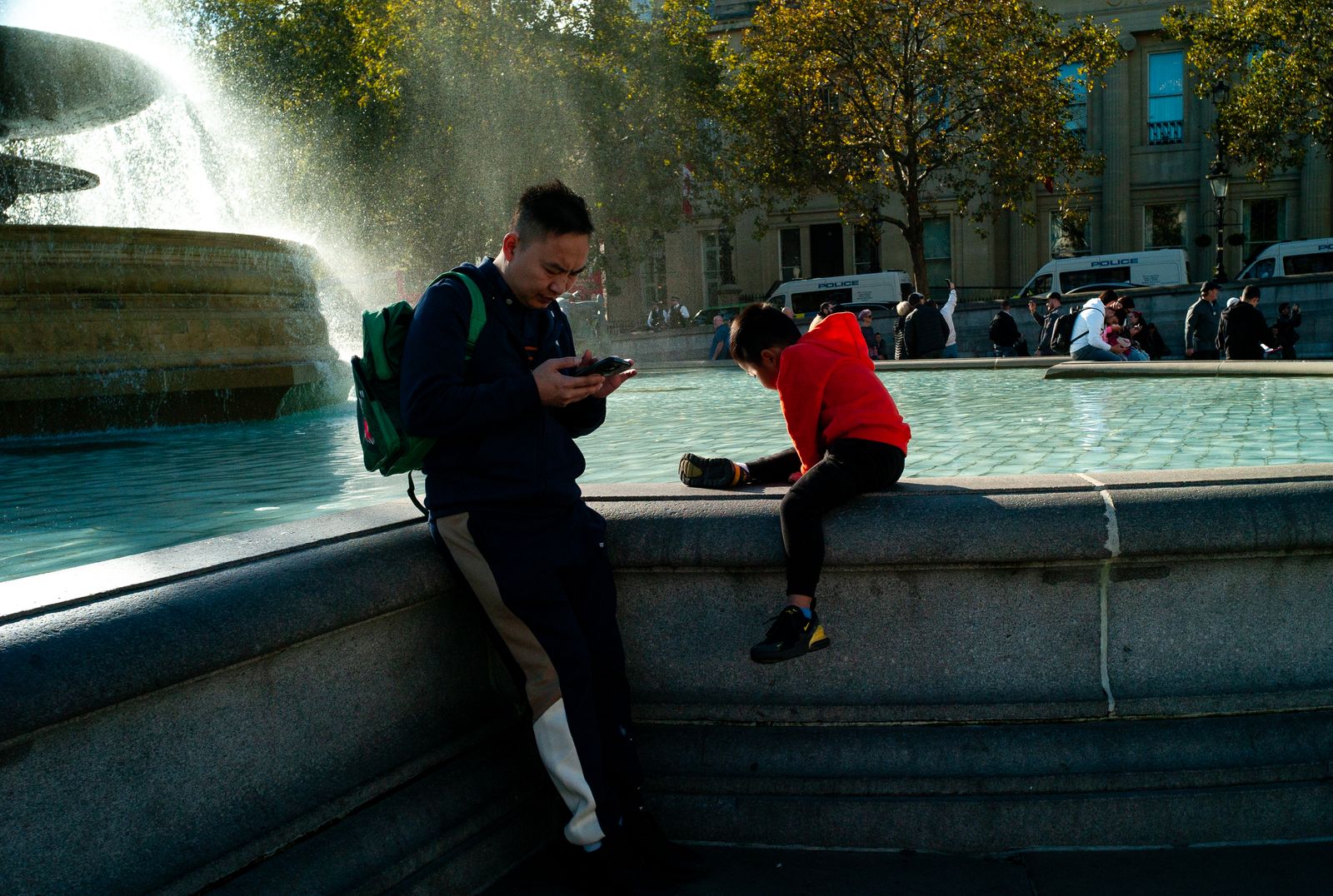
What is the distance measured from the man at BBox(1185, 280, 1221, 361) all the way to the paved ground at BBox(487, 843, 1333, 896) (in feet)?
48.7

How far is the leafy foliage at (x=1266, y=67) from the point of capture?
2944 cm

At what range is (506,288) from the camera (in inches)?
121

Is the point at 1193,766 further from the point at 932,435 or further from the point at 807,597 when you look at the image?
the point at 932,435

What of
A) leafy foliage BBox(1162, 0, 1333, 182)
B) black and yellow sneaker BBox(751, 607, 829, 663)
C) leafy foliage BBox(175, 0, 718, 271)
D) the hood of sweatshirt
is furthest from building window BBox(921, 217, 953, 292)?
black and yellow sneaker BBox(751, 607, 829, 663)

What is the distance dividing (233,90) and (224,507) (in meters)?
34.7

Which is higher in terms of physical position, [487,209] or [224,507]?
[487,209]

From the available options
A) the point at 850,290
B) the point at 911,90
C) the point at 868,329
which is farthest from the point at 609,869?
the point at 850,290

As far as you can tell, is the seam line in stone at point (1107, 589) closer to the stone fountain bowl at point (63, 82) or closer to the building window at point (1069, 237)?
the stone fountain bowl at point (63, 82)

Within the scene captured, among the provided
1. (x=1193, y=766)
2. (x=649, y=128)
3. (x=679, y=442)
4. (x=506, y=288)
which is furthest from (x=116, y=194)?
(x=649, y=128)

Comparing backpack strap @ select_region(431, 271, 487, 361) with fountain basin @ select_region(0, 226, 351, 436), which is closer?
backpack strap @ select_region(431, 271, 487, 361)

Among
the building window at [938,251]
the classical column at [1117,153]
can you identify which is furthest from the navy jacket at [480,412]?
the classical column at [1117,153]

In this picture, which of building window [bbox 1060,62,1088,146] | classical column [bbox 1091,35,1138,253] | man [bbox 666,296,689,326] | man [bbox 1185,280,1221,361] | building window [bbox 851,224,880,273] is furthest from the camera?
building window [bbox 851,224,880,273]

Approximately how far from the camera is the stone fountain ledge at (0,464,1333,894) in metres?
2.96

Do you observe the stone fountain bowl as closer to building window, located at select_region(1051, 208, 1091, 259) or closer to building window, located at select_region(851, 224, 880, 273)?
building window, located at select_region(851, 224, 880, 273)
